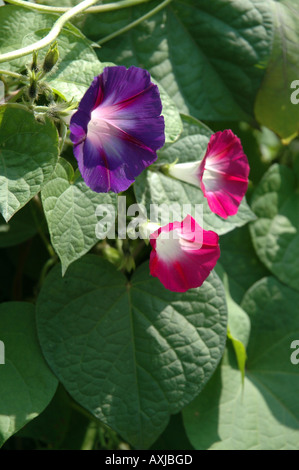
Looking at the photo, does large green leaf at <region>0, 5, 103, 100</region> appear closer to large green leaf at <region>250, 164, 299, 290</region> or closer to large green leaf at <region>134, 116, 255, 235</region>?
large green leaf at <region>134, 116, 255, 235</region>

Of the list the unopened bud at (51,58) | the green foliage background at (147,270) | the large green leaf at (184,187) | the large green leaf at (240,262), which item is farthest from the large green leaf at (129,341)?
the unopened bud at (51,58)

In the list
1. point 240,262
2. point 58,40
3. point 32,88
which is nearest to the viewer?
point 32,88

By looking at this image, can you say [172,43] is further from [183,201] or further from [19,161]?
[19,161]

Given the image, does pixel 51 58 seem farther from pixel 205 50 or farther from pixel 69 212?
pixel 205 50

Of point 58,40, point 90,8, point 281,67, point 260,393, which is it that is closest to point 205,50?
point 281,67

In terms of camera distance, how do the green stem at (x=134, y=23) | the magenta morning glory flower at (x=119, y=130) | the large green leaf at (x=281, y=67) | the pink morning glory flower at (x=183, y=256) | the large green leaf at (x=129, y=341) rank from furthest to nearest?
the large green leaf at (x=281, y=67) < the green stem at (x=134, y=23) < the large green leaf at (x=129, y=341) < the pink morning glory flower at (x=183, y=256) < the magenta morning glory flower at (x=119, y=130)

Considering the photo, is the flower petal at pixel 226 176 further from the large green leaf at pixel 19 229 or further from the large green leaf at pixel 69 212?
the large green leaf at pixel 19 229

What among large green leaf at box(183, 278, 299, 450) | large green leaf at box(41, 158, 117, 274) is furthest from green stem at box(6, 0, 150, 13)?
large green leaf at box(183, 278, 299, 450)
